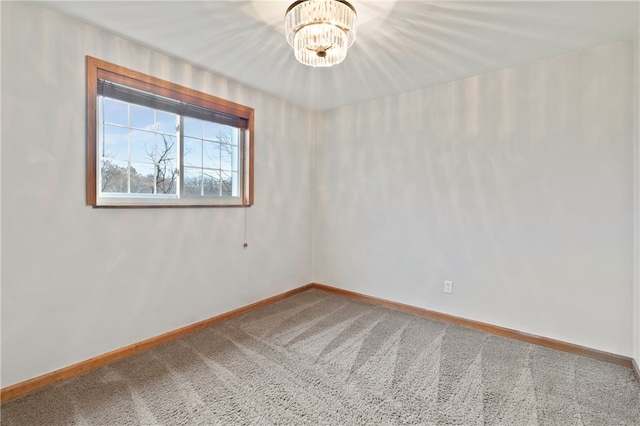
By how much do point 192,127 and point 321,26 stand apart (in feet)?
5.29

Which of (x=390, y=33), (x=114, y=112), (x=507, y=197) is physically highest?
(x=390, y=33)

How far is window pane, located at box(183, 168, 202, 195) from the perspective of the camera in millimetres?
2627

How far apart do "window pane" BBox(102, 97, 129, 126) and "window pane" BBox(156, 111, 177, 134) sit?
0.23m

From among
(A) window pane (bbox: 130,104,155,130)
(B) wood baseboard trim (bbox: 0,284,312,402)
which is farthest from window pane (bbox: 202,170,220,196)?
(B) wood baseboard trim (bbox: 0,284,312,402)

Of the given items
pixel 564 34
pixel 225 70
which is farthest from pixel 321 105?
pixel 564 34

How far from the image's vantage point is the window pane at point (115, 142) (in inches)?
83.6

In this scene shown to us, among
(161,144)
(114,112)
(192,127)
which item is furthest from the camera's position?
(192,127)

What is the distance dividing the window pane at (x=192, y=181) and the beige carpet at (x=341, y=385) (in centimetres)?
127

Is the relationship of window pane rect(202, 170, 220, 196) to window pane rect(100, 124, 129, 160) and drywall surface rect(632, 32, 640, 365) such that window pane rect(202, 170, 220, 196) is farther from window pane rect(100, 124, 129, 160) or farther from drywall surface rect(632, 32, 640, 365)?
drywall surface rect(632, 32, 640, 365)

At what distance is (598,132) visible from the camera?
2.16m

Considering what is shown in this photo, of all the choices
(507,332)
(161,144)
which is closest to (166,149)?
(161,144)

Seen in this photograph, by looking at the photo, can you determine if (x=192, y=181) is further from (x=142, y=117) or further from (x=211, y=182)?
(x=142, y=117)

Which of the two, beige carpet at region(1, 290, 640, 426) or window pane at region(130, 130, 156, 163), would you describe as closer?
beige carpet at region(1, 290, 640, 426)

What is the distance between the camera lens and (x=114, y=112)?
85.0 inches
